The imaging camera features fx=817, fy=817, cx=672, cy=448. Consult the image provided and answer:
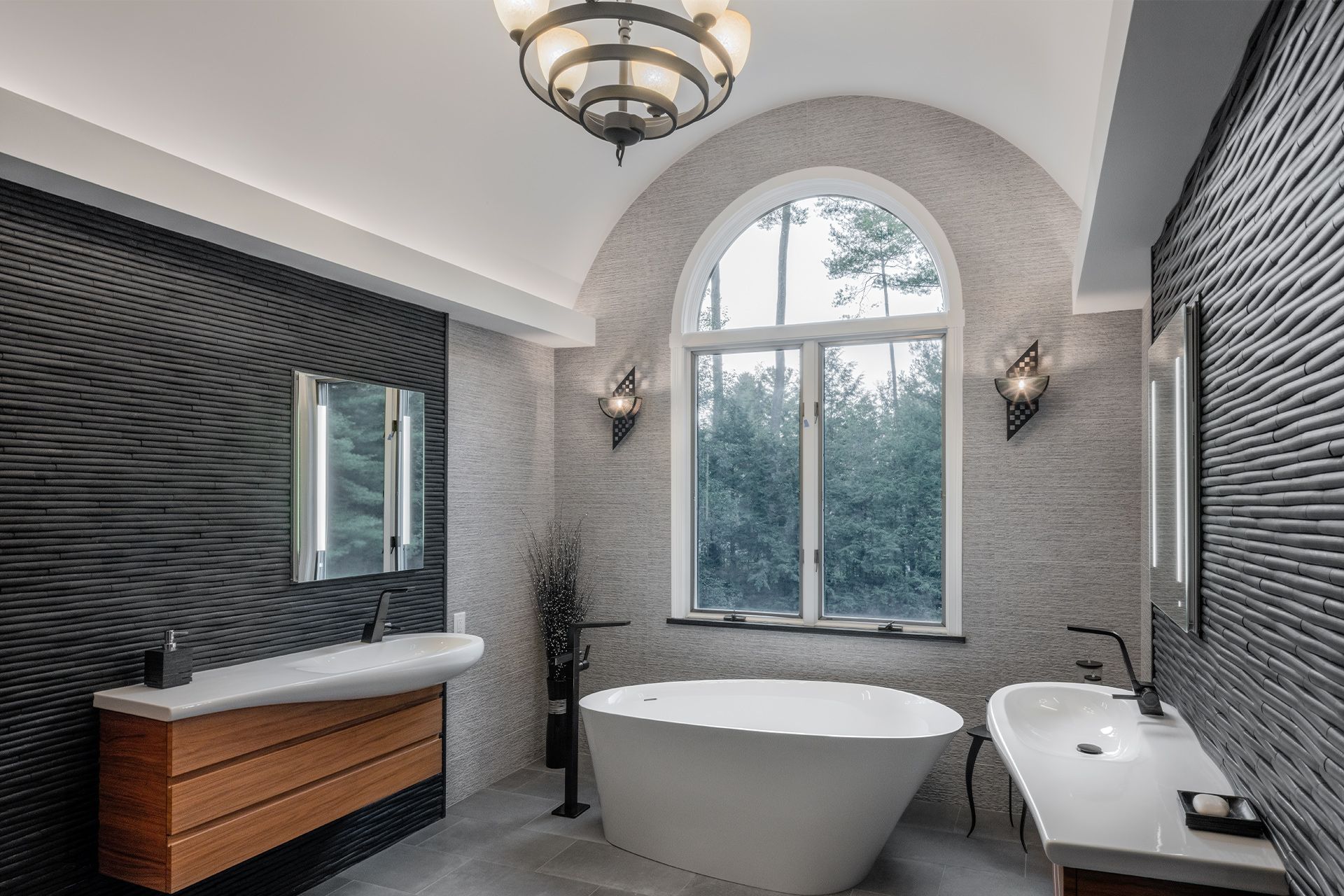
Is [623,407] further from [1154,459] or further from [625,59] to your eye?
[625,59]

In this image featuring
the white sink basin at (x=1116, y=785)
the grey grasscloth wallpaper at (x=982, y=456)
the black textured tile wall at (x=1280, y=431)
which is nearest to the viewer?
the black textured tile wall at (x=1280, y=431)

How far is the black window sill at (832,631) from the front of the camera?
4094 mm

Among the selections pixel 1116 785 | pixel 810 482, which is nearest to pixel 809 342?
pixel 810 482

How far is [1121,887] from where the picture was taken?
1645 millimetres

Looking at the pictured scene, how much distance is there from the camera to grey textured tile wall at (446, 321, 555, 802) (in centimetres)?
428

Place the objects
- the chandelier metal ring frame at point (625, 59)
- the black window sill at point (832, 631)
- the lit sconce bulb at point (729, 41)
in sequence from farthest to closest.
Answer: the black window sill at point (832, 631)
the lit sconce bulb at point (729, 41)
the chandelier metal ring frame at point (625, 59)

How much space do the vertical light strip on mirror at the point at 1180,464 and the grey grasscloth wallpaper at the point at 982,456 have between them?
1.43 meters

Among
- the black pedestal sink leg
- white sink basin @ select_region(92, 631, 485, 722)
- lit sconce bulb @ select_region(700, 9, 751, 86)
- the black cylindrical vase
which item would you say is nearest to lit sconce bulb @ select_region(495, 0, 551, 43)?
lit sconce bulb @ select_region(700, 9, 751, 86)

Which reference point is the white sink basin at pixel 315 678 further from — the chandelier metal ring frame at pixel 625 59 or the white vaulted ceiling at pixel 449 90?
the chandelier metal ring frame at pixel 625 59

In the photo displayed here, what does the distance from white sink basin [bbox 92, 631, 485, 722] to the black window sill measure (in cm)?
146

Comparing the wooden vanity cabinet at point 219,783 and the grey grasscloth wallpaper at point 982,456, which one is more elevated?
the grey grasscloth wallpaper at point 982,456

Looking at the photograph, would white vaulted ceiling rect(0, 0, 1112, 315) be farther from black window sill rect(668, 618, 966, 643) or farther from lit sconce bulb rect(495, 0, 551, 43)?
black window sill rect(668, 618, 966, 643)

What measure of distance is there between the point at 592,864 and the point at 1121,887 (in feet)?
7.93

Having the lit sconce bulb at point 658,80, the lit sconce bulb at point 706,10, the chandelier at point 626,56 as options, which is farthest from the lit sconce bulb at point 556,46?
the lit sconce bulb at point 706,10
